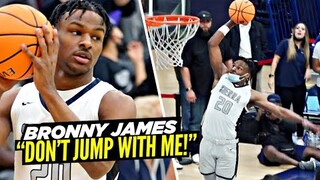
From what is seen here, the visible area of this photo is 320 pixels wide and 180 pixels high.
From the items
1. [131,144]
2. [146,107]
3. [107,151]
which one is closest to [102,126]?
[107,151]

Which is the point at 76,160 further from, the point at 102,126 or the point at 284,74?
the point at 284,74

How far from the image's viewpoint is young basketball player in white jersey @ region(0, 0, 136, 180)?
73.7 inches

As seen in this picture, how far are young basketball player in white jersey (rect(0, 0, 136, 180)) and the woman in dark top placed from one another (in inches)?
104

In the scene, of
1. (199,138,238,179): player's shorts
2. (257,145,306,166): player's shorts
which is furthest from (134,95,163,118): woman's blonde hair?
(257,145,306,166): player's shorts

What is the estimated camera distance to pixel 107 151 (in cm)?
201

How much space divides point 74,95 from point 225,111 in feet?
4.26

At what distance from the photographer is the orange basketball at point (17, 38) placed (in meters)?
1.61

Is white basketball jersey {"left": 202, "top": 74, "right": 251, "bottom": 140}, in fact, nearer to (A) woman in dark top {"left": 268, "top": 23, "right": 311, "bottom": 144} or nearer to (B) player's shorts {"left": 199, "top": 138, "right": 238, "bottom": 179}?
(B) player's shorts {"left": 199, "top": 138, "right": 238, "bottom": 179}

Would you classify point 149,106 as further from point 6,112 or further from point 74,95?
point 6,112

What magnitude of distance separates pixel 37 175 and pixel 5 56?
462 mm

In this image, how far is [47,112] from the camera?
1901mm

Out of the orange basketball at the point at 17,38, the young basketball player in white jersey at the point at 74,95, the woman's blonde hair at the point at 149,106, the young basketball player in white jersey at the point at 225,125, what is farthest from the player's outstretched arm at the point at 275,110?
the orange basketball at the point at 17,38

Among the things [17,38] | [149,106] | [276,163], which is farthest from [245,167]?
[17,38]

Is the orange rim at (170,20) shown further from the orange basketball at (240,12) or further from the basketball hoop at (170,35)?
the orange basketball at (240,12)
